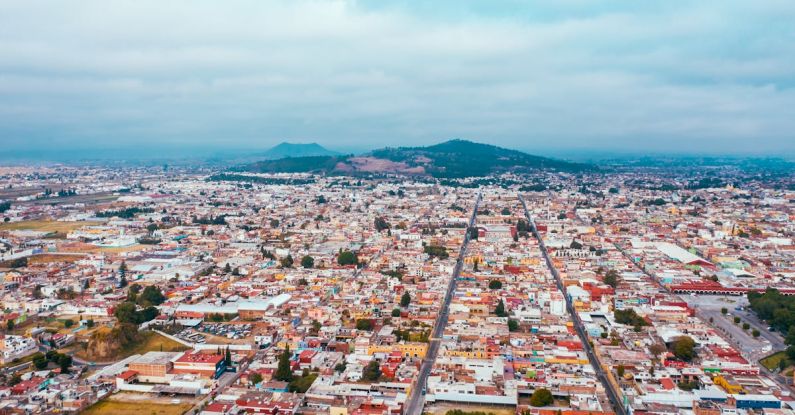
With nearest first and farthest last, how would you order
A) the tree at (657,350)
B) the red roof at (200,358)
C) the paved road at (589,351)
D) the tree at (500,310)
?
the paved road at (589,351) → the red roof at (200,358) → the tree at (657,350) → the tree at (500,310)

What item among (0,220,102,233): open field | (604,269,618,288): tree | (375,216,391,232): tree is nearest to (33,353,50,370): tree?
(604,269,618,288): tree

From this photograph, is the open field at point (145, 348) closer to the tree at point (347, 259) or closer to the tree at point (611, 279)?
the tree at point (347, 259)

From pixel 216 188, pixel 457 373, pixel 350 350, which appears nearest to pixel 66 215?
pixel 216 188

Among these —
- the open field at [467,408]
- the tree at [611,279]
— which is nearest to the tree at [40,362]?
the open field at [467,408]

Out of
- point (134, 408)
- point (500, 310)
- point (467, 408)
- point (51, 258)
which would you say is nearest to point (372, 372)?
point (467, 408)

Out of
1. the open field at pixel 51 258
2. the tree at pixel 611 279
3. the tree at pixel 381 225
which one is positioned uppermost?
the tree at pixel 381 225

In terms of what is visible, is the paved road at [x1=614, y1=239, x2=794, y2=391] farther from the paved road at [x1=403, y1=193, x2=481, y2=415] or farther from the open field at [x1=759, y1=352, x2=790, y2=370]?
the paved road at [x1=403, y1=193, x2=481, y2=415]
